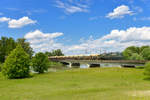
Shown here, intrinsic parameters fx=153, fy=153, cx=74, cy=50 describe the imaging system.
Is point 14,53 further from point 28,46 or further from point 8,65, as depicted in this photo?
point 28,46

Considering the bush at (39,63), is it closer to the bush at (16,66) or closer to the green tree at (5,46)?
the bush at (16,66)

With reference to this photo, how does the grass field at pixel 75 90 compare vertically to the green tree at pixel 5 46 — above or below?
below

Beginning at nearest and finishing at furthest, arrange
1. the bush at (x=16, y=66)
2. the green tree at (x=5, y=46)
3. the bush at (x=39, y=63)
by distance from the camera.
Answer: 1. the bush at (x=16, y=66)
2. the bush at (x=39, y=63)
3. the green tree at (x=5, y=46)

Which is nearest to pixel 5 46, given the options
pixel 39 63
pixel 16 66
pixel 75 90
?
pixel 39 63

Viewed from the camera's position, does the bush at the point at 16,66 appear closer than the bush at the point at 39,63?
Yes

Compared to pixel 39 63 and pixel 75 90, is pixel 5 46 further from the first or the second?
pixel 75 90

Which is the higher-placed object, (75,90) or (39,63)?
(39,63)

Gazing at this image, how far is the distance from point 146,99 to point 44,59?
31541 millimetres

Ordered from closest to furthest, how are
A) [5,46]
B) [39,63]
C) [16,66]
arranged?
1. [16,66]
2. [39,63]
3. [5,46]

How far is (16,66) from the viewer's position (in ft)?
94.1

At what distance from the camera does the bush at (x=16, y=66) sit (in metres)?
28.0

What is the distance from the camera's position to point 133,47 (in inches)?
4114

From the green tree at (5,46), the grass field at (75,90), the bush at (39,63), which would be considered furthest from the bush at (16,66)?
the green tree at (5,46)

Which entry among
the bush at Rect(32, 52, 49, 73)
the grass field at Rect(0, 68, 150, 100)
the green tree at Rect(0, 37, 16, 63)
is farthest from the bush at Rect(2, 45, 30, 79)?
the green tree at Rect(0, 37, 16, 63)
